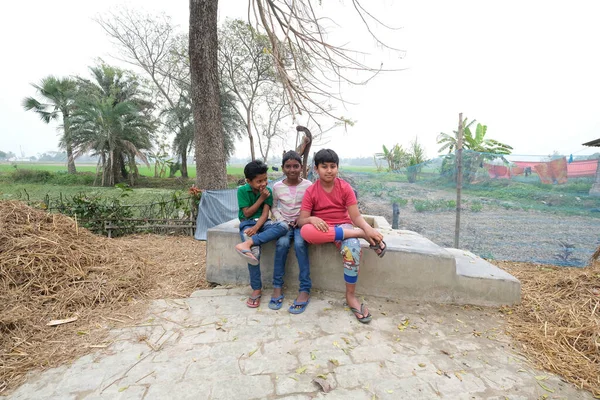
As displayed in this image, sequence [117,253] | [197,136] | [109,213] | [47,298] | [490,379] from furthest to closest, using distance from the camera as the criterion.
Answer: [197,136], [109,213], [117,253], [47,298], [490,379]

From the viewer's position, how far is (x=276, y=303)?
2.57m

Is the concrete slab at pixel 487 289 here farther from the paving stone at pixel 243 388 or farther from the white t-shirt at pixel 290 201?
the paving stone at pixel 243 388

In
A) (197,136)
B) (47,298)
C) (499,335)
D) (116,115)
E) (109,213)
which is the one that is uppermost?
(116,115)

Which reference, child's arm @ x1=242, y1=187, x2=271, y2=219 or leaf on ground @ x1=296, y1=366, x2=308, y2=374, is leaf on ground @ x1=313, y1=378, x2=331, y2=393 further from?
child's arm @ x1=242, y1=187, x2=271, y2=219

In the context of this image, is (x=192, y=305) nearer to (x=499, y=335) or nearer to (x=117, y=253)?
(x=117, y=253)

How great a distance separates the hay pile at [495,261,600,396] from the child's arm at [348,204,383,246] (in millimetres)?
1279

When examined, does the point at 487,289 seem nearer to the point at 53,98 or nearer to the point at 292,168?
the point at 292,168

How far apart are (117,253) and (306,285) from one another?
245 centimetres

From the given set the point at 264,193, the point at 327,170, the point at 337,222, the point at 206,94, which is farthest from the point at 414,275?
the point at 206,94

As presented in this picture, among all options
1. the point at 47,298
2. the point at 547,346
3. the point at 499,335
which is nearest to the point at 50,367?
the point at 47,298

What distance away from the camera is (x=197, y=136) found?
596 centimetres

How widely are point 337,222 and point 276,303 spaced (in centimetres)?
96

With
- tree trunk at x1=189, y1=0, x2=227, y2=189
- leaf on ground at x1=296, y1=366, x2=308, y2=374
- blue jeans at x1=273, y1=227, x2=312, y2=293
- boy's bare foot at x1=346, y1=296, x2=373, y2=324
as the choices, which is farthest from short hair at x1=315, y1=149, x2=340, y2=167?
tree trunk at x1=189, y1=0, x2=227, y2=189

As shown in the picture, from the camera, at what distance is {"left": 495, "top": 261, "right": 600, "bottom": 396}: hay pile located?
181 cm
